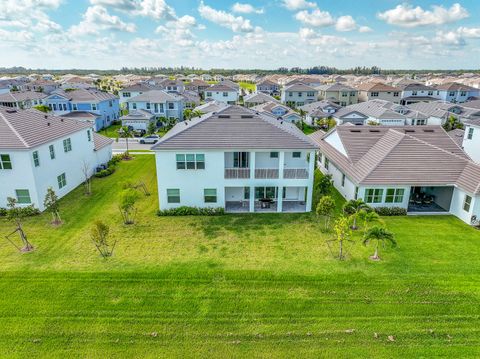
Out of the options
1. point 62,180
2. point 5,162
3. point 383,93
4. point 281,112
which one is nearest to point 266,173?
point 62,180

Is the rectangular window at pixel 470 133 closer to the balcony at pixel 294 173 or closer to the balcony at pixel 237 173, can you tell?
the balcony at pixel 294 173

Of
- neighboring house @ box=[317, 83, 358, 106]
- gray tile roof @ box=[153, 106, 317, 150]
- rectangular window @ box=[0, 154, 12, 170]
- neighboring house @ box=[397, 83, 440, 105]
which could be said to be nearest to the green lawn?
rectangular window @ box=[0, 154, 12, 170]

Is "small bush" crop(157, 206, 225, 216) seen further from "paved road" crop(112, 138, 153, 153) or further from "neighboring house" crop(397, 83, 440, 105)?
"neighboring house" crop(397, 83, 440, 105)

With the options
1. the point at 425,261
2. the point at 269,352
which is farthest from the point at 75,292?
the point at 425,261

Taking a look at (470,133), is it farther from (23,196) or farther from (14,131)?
(14,131)

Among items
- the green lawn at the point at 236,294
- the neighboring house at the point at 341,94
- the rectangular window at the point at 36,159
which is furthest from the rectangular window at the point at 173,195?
the neighboring house at the point at 341,94

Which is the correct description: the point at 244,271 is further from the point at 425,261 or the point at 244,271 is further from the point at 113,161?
the point at 113,161
